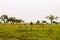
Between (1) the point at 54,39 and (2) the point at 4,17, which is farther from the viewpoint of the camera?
(2) the point at 4,17

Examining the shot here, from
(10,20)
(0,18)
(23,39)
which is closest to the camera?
(23,39)

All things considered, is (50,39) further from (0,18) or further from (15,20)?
(0,18)

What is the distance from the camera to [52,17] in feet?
278

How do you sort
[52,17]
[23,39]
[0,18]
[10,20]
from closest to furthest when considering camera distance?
1. [23,39]
2. [52,17]
3. [10,20]
4. [0,18]

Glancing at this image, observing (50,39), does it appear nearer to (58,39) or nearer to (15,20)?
(58,39)

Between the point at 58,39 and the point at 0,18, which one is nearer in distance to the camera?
the point at 58,39

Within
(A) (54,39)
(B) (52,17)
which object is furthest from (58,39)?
(B) (52,17)

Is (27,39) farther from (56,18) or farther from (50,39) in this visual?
(56,18)

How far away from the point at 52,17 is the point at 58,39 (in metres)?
67.2

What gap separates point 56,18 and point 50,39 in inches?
2783

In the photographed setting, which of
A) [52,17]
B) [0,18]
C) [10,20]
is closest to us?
[52,17]

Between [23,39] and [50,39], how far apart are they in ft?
8.77

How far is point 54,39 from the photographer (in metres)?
17.8

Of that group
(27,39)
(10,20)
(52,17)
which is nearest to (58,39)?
(27,39)
